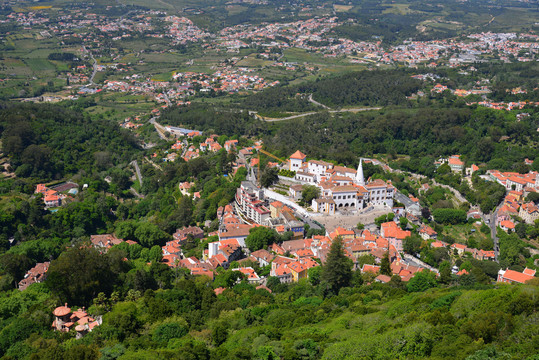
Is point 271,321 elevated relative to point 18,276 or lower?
elevated

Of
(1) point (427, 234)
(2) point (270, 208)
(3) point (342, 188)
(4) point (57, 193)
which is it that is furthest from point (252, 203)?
(4) point (57, 193)

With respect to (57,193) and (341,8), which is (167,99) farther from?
(341,8)

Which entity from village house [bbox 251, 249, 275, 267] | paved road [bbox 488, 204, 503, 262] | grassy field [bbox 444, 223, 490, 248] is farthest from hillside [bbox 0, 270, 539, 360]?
grassy field [bbox 444, 223, 490, 248]

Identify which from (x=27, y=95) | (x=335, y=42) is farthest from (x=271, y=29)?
(x=27, y=95)

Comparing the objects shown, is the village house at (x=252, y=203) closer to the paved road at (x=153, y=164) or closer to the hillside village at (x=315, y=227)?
the hillside village at (x=315, y=227)

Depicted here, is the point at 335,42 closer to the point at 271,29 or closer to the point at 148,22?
the point at 271,29

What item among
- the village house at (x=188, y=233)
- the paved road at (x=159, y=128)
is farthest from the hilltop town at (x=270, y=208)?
the paved road at (x=159, y=128)

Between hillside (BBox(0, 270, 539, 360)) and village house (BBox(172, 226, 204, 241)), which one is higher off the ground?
hillside (BBox(0, 270, 539, 360))

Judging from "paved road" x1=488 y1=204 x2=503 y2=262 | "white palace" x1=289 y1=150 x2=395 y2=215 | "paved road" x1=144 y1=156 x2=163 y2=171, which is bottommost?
"paved road" x1=144 y1=156 x2=163 y2=171

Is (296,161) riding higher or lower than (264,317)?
lower

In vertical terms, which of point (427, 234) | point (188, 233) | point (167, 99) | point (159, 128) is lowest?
point (167, 99)

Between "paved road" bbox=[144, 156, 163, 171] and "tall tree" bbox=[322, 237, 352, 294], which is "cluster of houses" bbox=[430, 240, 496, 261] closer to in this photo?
"tall tree" bbox=[322, 237, 352, 294]
